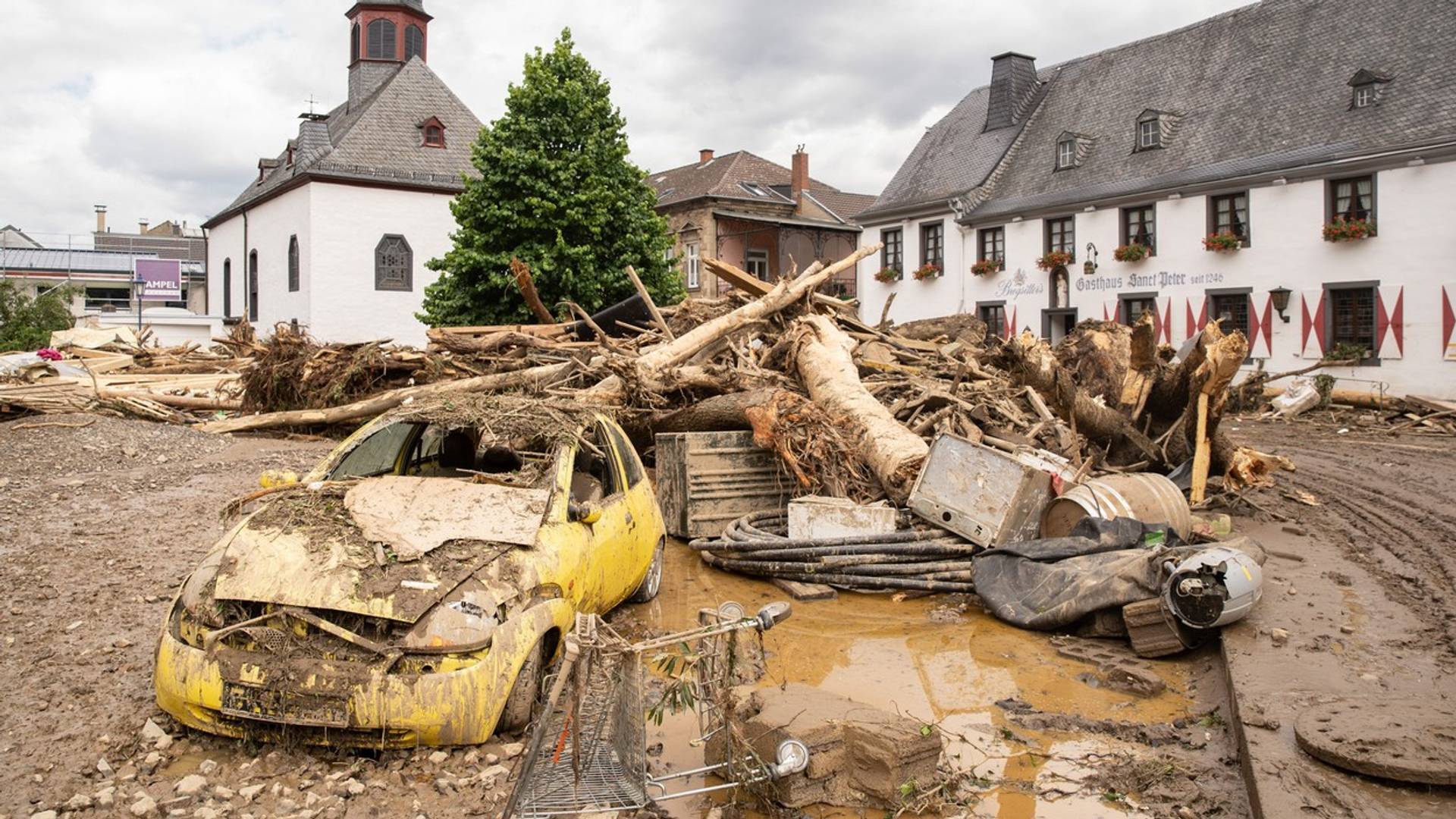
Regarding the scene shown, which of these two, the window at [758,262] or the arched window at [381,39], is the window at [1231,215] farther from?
the arched window at [381,39]

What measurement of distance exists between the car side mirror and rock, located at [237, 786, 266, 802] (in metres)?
2.11

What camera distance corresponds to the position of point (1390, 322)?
77.6ft

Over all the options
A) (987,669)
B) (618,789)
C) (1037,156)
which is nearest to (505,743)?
(618,789)

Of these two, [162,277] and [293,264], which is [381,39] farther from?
[162,277]

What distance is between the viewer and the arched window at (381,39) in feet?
158

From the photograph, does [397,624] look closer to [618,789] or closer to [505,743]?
[505,743]

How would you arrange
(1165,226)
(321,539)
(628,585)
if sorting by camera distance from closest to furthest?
(321,539) < (628,585) < (1165,226)

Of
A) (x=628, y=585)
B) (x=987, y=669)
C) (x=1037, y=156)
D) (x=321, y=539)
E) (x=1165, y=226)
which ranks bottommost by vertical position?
(x=987, y=669)

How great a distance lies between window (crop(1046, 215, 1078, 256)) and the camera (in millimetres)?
31984

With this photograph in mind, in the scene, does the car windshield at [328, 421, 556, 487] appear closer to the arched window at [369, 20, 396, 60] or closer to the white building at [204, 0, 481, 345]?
the white building at [204, 0, 481, 345]

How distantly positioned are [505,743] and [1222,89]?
3145 cm

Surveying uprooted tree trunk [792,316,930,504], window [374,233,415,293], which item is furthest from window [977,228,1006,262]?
uprooted tree trunk [792,316,930,504]

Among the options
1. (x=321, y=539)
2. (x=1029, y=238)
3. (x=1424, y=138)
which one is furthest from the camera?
(x=1029, y=238)

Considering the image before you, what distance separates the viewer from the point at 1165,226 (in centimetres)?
2917
